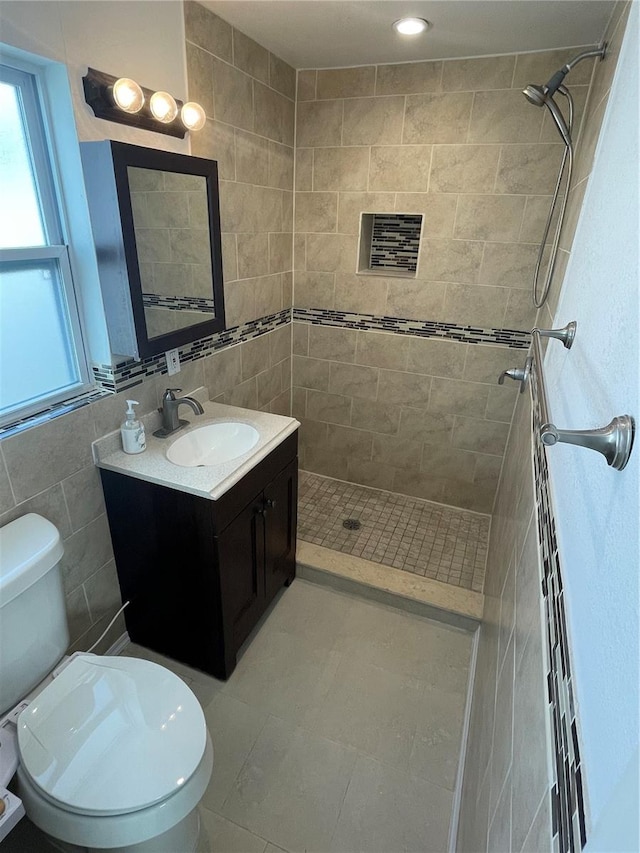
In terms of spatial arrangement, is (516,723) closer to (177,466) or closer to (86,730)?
(86,730)

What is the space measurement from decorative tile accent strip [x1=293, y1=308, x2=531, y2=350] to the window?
4.78ft

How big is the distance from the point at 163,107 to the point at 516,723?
1891mm

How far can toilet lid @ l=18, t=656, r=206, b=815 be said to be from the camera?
1.08 metres

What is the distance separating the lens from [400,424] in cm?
275

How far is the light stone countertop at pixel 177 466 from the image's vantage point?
1.49m

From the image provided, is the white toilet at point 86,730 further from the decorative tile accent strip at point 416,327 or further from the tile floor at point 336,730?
the decorative tile accent strip at point 416,327

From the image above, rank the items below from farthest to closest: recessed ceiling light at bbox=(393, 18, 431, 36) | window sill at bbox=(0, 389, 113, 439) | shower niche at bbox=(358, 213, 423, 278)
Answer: shower niche at bbox=(358, 213, 423, 278)
recessed ceiling light at bbox=(393, 18, 431, 36)
window sill at bbox=(0, 389, 113, 439)

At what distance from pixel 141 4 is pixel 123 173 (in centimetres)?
58

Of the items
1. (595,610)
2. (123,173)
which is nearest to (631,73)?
(595,610)

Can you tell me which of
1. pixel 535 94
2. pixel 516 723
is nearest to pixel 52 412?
pixel 516 723

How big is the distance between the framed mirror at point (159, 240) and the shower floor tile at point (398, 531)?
1304 mm

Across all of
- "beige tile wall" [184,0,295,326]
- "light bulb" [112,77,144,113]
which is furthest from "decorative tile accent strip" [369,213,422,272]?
"light bulb" [112,77,144,113]

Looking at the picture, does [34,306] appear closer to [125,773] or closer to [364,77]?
[125,773]

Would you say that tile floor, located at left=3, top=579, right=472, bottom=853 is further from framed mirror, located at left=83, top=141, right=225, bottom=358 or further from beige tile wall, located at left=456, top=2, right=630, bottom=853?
framed mirror, located at left=83, top=141, right=225, bottom=358
